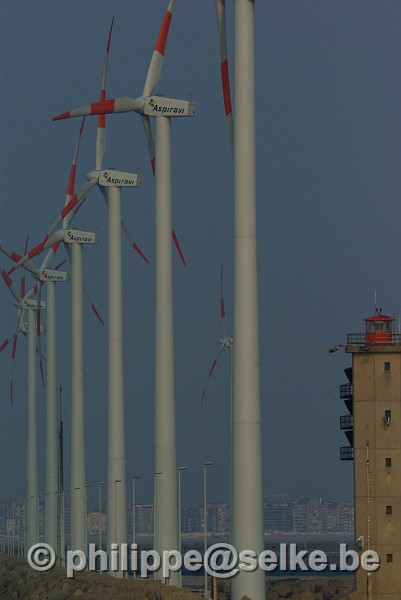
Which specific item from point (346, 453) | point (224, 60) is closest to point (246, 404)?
point (224, 60)

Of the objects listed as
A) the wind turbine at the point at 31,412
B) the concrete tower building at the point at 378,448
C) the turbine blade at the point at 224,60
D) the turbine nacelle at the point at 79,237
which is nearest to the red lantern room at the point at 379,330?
the concrete tower building at the point at 378,448

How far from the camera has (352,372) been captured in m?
126

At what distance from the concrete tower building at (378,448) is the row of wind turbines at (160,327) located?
11993 millimetres

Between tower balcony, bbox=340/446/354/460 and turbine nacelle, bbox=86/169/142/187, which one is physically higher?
turbine nacelle, bbox=86/169/142/187

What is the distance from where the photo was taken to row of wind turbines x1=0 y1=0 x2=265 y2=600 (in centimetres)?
5466

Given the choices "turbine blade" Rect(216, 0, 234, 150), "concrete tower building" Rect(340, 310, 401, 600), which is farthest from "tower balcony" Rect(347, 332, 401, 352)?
"turbine blade" Rect(216, 0, 234, 150)

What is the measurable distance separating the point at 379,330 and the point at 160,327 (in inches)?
1790

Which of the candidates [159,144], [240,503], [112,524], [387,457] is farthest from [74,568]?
[240,503]

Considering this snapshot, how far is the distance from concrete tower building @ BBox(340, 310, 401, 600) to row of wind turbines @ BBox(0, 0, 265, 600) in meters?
12.0

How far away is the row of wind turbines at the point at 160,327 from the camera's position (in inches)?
2152

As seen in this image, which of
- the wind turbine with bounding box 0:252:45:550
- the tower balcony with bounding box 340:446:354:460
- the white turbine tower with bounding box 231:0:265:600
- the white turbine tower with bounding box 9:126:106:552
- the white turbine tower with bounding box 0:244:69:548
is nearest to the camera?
the white turbine tower with bounding box 231:0:265:600

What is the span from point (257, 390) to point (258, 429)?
1.28m

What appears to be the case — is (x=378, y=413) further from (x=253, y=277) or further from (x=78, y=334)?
(x=253, y=277)

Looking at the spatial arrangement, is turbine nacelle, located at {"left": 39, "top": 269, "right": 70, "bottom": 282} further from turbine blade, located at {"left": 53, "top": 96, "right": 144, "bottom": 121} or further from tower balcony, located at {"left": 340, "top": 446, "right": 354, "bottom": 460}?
turbine blade, located at {"left": 53, "top": 96, "right": 144, "bottom": 121}
